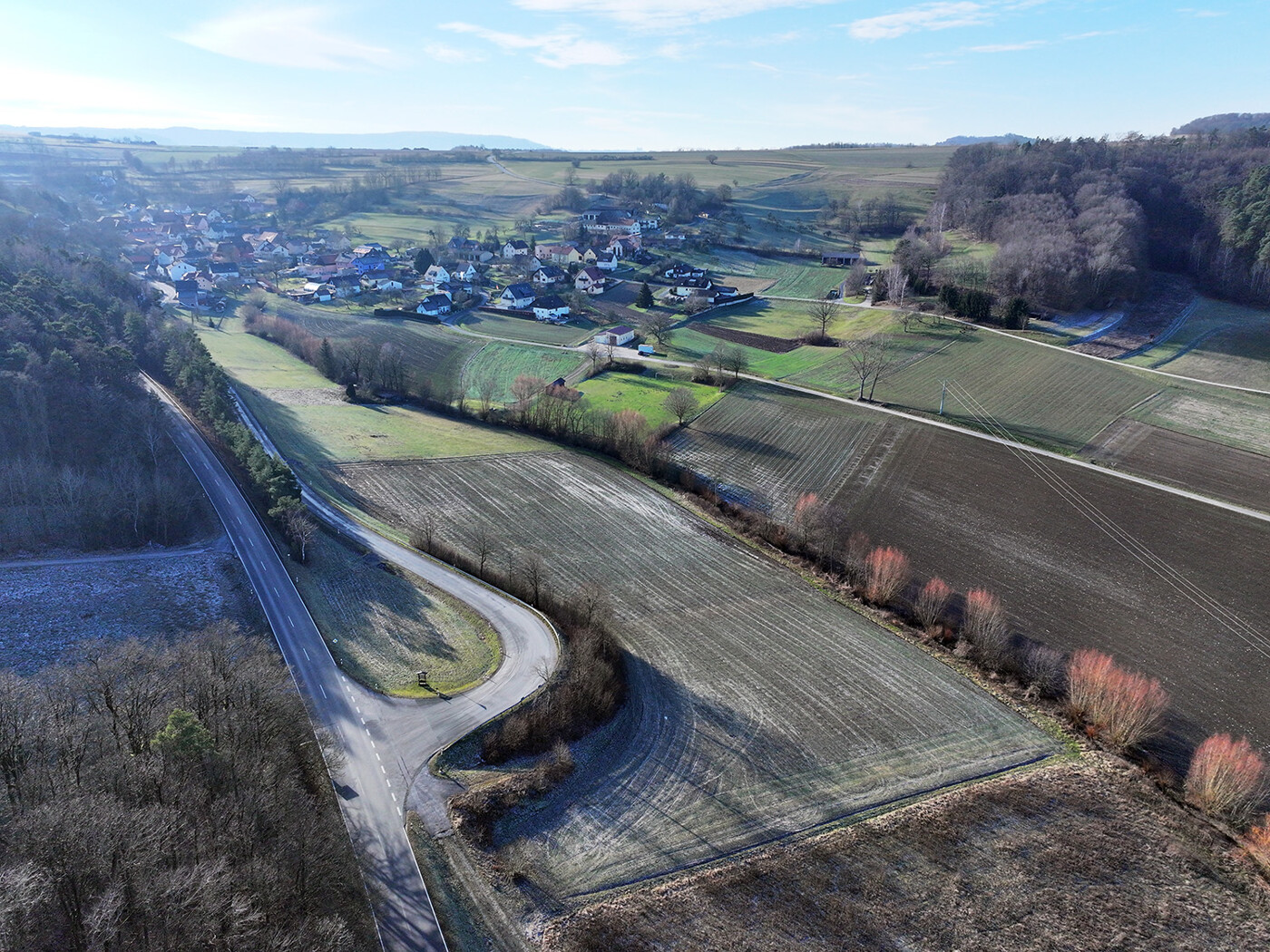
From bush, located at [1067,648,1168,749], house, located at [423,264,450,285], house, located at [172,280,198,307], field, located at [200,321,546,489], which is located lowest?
bush, located at [1067,648,1168,749]

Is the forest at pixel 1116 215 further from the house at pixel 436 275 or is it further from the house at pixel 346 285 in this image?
the house at pixel 346 285

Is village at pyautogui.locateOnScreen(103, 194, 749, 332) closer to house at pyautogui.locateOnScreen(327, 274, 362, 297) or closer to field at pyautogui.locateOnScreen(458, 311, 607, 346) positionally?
house at pyautogui.locateOnScreen(327, 274, 362, 297)

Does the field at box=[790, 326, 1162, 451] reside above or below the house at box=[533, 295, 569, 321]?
below

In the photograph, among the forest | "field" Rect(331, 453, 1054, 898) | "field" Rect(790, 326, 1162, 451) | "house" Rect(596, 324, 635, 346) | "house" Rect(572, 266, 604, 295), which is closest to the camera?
"field" Rect(331, 453, 1054, 898)

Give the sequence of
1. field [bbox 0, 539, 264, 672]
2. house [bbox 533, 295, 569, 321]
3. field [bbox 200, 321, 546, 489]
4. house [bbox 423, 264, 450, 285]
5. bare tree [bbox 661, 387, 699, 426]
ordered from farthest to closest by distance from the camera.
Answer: house [bbox 423, 264, 450, 285], house [bbox 533, 295, 569, 321], bare tree [bbox 661, 387, 699, 426], field [bbox 200, 321, 546, 489], field [bbox 0, 539, 264, 672]

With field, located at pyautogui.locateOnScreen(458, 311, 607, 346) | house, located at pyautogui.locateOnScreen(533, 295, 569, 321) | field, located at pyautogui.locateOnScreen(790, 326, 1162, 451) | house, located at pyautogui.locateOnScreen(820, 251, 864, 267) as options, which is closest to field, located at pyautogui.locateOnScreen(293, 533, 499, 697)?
field, located at pyautogui.locateOnScreen(790, 326, 1162, 451)

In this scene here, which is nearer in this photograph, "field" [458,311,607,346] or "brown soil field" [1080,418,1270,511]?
"brown soil field" [1080,418,1270,511]

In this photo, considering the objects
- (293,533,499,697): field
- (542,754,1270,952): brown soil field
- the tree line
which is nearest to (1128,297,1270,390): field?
(542,754,1270,952): brown soil field
